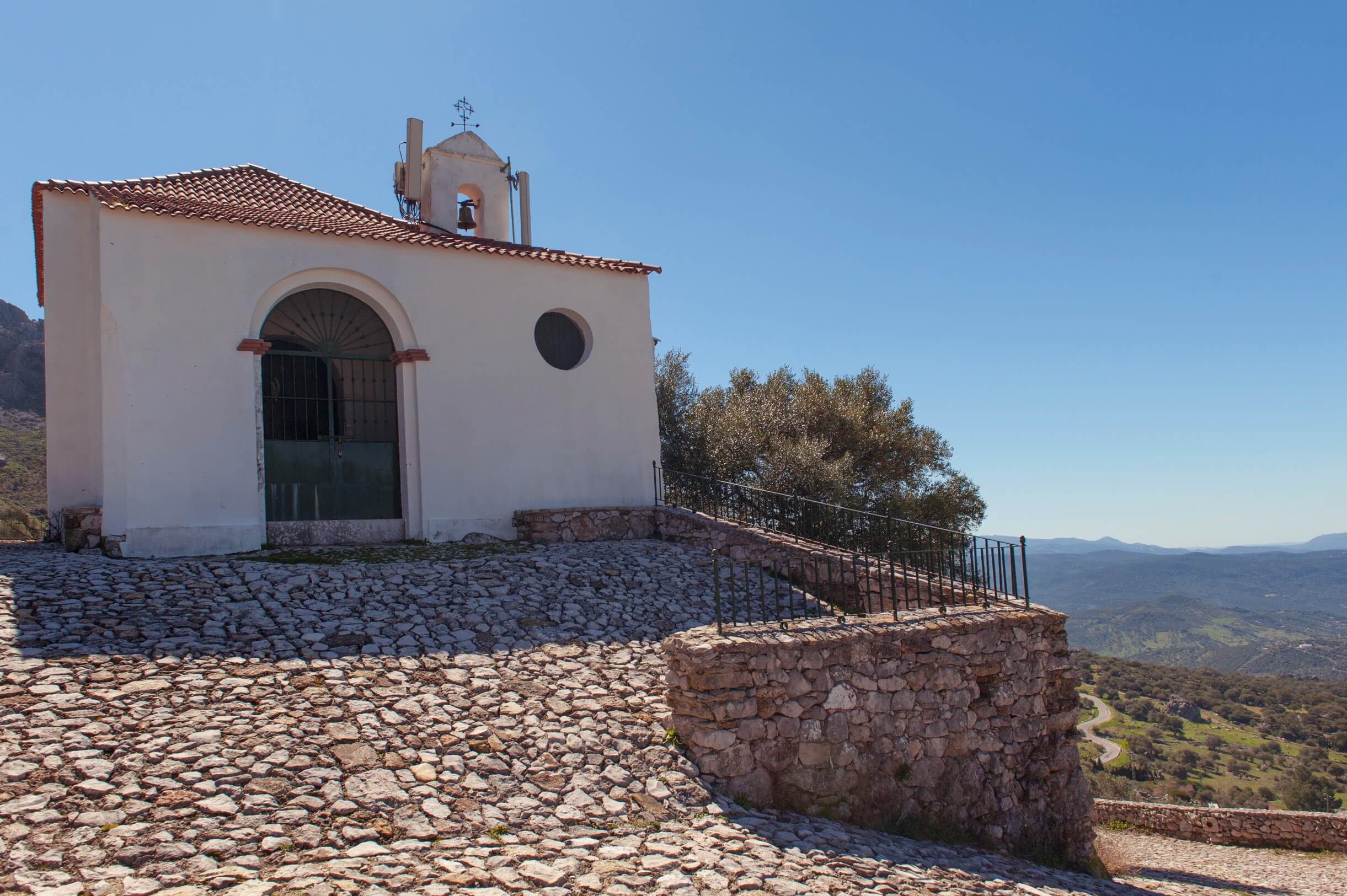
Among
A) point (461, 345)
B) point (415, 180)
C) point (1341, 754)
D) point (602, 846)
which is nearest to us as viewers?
point (602, 846)

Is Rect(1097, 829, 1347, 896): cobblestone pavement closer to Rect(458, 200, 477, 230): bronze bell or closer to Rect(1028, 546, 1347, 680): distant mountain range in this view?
Rect(458, 200, 477, 230): bronze bell

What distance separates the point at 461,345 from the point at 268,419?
3170 mm

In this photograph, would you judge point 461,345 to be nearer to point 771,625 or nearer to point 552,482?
point 552,482

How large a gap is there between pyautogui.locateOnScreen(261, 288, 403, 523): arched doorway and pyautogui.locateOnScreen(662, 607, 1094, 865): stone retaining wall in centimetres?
792

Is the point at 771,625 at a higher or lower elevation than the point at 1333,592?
higher

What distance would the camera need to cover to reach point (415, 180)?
17094mm

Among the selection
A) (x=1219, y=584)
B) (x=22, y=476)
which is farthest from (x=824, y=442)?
(x=1219, y=584)

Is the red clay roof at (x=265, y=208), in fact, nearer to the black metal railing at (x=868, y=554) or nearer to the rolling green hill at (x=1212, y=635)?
the black metal railing at (x=868, y=554)

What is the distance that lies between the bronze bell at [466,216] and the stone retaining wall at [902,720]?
12481 millimetres

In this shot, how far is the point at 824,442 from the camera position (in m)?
19.7

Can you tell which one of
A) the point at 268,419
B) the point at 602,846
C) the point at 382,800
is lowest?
the point at 602,846

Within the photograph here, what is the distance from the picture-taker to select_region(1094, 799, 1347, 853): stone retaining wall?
49.1 feet

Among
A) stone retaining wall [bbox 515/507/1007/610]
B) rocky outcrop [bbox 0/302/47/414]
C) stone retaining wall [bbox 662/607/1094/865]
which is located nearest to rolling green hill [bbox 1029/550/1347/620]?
rocky outcrop [bbox 0/302/47/414]

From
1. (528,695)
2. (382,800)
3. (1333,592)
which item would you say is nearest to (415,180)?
(528,695)
